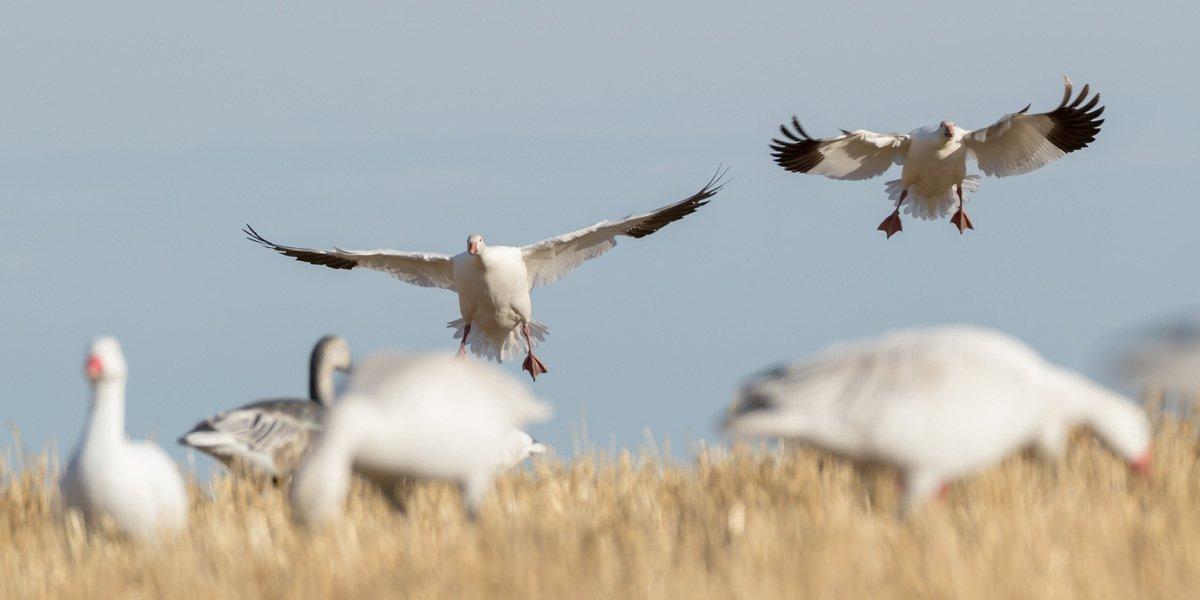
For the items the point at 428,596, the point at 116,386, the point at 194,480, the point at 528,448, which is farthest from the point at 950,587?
the point at 194,480

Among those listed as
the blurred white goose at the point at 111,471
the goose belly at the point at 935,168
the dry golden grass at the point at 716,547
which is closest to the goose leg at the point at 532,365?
the goose belly at the point at 935,168

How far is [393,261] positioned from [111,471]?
7.73m

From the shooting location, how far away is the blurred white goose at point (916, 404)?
5.03m

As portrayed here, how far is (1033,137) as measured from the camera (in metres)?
15.4

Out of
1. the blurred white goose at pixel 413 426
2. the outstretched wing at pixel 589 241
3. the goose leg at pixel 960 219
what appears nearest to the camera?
the blurred white goose at pixel 413 426

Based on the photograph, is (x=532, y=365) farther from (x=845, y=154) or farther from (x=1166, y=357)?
(x=1166, y=357)

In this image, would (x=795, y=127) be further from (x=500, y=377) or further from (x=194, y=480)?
(x=500, y=377)

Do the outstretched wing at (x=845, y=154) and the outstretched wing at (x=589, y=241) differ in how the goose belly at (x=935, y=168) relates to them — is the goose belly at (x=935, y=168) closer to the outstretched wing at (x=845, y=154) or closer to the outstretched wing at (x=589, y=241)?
the outstretched wing at (x=845, y=154)

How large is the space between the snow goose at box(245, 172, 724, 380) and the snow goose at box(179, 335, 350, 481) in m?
5.38

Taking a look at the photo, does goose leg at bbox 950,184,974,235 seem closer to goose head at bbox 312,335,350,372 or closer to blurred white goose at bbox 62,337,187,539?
goose head at bbox 312,335,350,372

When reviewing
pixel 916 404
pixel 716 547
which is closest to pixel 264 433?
pixel 716 547

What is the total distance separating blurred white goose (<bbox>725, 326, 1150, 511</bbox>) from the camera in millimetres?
5027

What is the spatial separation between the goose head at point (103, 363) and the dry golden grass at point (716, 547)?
0.65m

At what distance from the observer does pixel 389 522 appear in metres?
6.45
